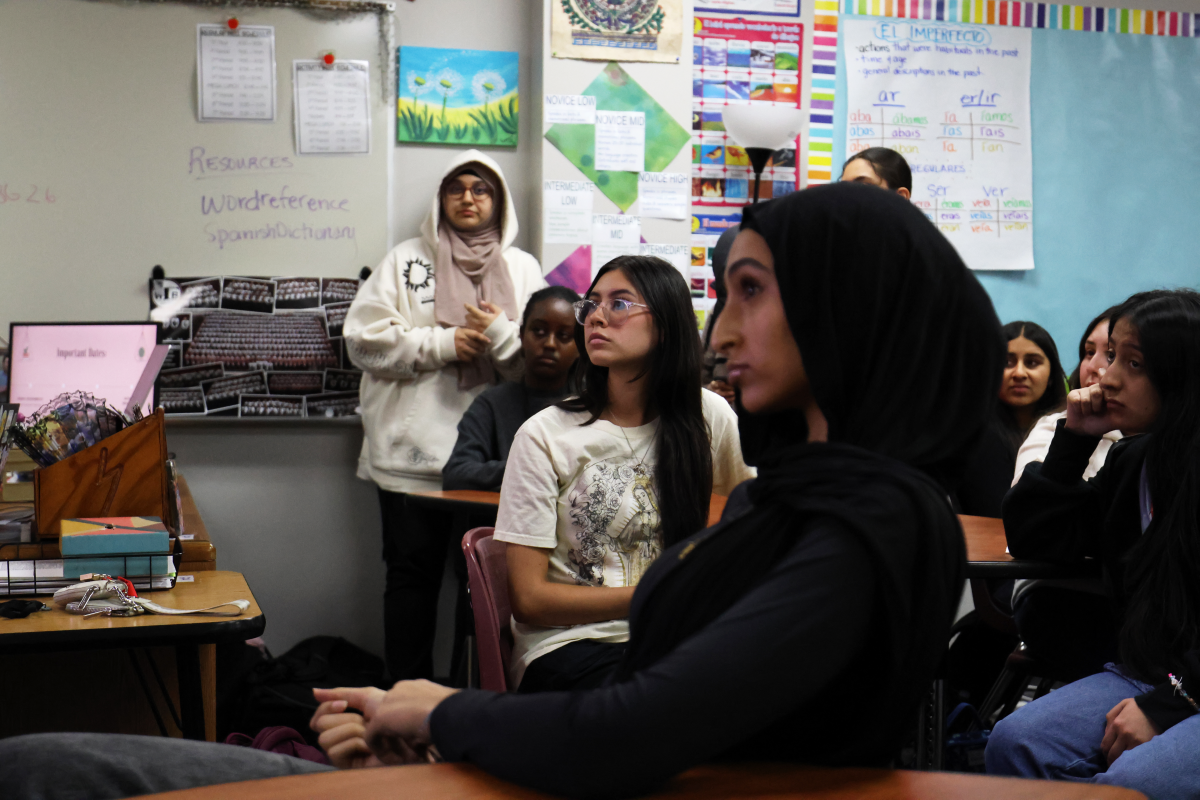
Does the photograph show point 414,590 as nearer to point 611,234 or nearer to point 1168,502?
point 611,234

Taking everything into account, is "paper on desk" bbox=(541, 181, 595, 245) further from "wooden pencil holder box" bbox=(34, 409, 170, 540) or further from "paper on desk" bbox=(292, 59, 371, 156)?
"wooden pencil holder box" bbox=(34, 409, 170, 540)

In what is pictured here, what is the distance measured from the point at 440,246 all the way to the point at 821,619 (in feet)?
9.00

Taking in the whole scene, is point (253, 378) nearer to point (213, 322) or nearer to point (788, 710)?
point (213, 322)

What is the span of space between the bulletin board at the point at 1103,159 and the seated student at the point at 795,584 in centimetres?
323

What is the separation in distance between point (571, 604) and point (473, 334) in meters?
1.69

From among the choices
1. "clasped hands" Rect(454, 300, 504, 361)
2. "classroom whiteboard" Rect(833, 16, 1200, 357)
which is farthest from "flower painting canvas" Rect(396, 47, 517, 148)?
"classroom whiteboard" Rect(833, 16, 1200, 357)

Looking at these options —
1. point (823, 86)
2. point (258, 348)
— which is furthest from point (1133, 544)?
point (258, 348)

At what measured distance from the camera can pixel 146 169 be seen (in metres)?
3.38

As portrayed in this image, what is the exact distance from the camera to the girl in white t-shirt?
1.61 meters

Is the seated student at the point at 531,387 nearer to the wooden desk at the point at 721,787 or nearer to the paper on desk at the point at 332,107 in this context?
the paper on desk at the point at 332,107

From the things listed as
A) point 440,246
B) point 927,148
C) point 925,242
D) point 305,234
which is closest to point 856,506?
point 925,242

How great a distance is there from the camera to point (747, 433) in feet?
3.35

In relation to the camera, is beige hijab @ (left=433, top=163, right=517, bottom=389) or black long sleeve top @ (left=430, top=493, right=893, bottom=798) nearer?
black long sleeve top @ (left=430, top=493, right=893, bottom=798)

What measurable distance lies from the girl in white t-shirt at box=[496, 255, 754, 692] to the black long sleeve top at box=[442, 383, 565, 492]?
970 millimetres
